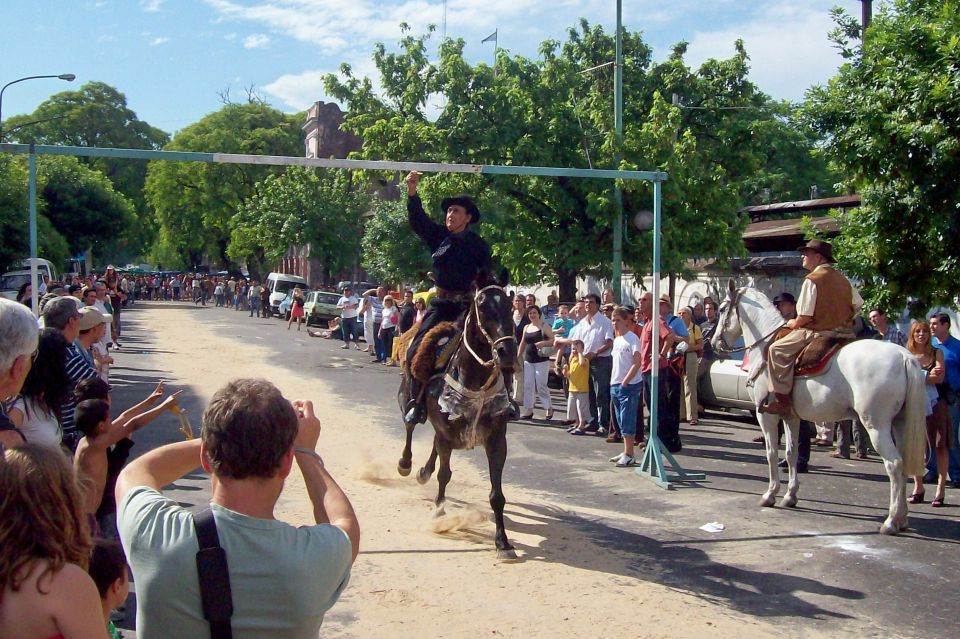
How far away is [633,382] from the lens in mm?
11672

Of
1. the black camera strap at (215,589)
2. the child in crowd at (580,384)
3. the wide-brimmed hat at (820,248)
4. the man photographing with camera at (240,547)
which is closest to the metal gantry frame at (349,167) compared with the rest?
the wide-brimmed hat at (820,248)

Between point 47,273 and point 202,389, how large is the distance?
11964 mm

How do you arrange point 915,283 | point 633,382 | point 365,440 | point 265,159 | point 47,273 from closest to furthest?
point 265,159 → point 915,283 → point 633,382 → point 365,440 → point 47,273

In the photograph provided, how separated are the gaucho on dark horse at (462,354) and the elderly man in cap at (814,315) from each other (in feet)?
9.65

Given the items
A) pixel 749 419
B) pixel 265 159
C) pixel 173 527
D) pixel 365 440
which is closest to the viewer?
pixel 173 527

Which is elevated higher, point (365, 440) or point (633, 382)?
Result: point (633, 382)

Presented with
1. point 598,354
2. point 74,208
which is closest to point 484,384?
point 598,354

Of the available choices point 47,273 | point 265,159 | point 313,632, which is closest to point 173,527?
point 313,632

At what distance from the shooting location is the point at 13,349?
369cm

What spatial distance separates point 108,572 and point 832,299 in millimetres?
8118

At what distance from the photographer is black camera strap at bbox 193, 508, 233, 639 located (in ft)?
8.54

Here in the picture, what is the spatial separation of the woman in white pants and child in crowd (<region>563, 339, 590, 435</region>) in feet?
2.95

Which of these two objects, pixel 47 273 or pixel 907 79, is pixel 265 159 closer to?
pixel 907 79

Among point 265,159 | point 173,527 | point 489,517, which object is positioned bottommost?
point 489,517
